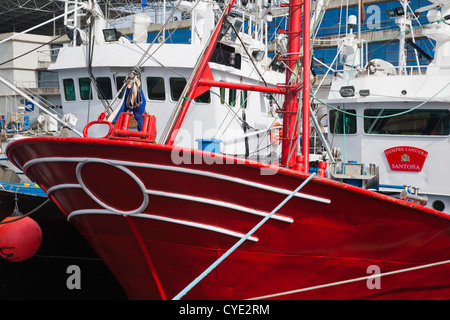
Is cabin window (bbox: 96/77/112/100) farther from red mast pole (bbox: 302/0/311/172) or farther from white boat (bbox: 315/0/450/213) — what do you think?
red mast pole (bbox: 302/0/311/172)

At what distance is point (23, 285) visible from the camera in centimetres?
977

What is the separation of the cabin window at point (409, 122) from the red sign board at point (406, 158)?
0.33m

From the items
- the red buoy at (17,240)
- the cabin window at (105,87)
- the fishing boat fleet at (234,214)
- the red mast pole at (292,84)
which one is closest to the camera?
→ the fishing boat fleet at (234,214)

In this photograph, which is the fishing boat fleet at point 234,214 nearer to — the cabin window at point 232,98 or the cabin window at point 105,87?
the cabin window at point 232,98

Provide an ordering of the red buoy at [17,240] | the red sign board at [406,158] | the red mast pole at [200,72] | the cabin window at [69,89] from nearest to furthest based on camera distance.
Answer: the red mast pole at [200,72], the red buoy at [17,240], the red sign board at [406,158], the cabin window at [69,89]

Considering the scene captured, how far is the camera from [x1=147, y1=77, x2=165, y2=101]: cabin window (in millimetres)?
10898

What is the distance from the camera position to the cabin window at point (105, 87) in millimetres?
11320

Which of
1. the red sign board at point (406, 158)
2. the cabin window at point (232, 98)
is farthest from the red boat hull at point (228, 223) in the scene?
the cabin window at point (232, 98)

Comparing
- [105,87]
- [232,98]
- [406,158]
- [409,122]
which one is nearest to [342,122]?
[409,122]

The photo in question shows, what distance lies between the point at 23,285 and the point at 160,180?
6.16m

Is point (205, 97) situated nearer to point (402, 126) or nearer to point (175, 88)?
point (175, 88)

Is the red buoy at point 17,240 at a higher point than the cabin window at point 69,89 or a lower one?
lower

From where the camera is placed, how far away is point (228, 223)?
5.55 m

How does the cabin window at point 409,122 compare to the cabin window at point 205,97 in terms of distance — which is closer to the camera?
the cabin window at point 409,122
